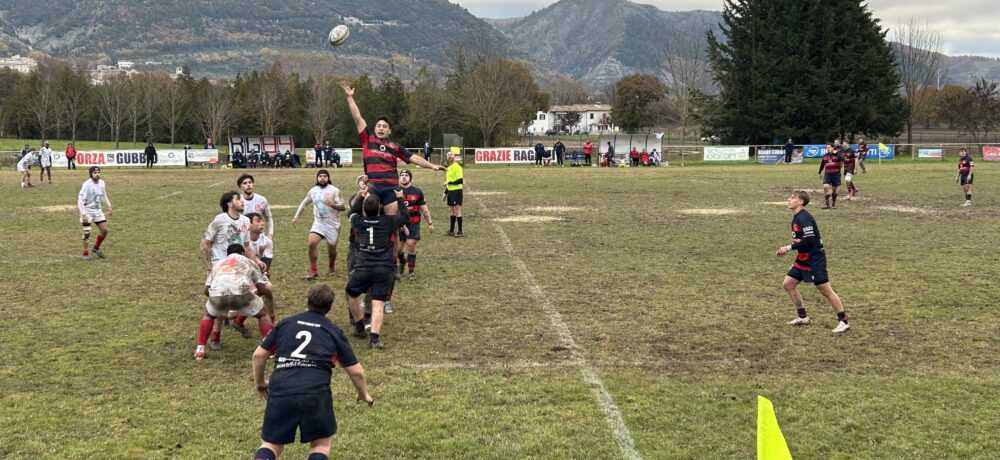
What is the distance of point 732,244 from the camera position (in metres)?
16.7

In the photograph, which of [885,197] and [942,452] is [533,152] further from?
[942,452]

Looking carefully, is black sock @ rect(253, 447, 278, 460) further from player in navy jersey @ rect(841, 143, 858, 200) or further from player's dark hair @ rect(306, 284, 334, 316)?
player in navy jersey @ rect(841, 143, 858, 200)

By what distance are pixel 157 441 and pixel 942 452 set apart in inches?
239

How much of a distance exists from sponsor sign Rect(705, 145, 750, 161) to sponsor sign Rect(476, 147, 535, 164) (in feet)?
42.8

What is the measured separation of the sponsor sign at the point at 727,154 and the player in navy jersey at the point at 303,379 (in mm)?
54320

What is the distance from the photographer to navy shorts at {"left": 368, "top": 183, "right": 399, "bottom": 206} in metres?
10.2

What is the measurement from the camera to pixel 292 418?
4973mm

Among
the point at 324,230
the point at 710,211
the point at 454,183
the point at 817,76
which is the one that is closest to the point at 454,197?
the point at 454,183

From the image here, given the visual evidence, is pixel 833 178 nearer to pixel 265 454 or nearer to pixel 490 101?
pixel 265 454

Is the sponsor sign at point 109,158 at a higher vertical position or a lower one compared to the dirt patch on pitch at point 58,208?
higher

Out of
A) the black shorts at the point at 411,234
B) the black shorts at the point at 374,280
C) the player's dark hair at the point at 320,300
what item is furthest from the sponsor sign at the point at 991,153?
the player's dark hair at the point at 320,300

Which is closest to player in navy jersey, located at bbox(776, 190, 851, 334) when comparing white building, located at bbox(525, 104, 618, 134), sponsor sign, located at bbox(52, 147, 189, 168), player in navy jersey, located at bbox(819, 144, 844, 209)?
player in navy jersey, located at bbox(819, 144, 844, 209)

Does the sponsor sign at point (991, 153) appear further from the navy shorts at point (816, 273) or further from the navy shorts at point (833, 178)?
the navy shorts at point (816, 273)

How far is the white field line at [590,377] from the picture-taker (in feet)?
20.0
